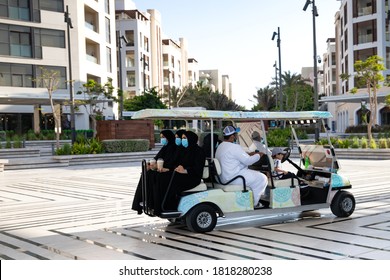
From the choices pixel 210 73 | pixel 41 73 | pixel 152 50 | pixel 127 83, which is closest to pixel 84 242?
pixel 41 73

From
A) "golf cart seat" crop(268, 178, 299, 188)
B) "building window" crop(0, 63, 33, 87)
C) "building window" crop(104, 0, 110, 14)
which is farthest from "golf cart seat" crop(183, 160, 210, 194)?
"building window" crop(104, 0, 110, 14)

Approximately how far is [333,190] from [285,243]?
220 cm

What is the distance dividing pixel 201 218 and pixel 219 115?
5.27ft

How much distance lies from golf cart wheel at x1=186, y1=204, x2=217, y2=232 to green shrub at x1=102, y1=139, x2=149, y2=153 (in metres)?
19.5

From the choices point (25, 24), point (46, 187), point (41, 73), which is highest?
point (25, 24)

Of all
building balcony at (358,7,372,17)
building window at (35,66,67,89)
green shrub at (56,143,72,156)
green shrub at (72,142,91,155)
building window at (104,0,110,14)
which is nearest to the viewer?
green shrub at (56,143,72,156)

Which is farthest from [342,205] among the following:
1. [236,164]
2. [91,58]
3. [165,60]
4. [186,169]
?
[165,60]

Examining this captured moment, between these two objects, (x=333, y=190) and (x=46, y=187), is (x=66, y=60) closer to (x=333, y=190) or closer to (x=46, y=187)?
(x=46, y=187)

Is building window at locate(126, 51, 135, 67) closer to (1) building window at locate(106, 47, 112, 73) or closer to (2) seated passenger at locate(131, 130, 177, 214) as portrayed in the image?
(1) building window at locate(106, 47, 112, 73)

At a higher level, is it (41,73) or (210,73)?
(210,73)

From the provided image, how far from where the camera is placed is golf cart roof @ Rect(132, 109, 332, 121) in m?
7.67
